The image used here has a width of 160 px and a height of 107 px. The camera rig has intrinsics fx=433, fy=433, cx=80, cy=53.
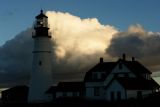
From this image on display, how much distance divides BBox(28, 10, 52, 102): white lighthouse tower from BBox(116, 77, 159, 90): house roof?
1286cm

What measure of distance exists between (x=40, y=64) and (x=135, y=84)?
1565 cm

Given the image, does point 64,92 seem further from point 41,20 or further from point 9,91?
point 9,91

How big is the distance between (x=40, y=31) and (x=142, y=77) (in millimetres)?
17030

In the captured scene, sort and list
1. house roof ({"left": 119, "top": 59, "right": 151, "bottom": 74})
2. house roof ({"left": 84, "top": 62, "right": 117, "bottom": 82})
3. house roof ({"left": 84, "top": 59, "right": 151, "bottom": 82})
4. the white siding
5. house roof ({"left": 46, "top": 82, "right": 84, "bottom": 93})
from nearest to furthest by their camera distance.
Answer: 1. house roof ({"left": 119, "top": 59, "right": 151, "bottom": 74})
2. house roof ({"left": 84, "top": 59, "right": 151, "bottom": 82})
3. the white siding
4. house roof ({"left": 84, "top": 62, "right": 117, "bottom": 82})
5. house roof ({"left": 46, "top": 82, "right": 84, "bottom": 93})

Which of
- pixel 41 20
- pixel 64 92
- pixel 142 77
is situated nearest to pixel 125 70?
pixel 142 77

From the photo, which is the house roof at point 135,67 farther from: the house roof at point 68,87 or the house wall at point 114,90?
the house roof at point 68,87

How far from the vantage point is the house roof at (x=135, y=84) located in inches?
2288

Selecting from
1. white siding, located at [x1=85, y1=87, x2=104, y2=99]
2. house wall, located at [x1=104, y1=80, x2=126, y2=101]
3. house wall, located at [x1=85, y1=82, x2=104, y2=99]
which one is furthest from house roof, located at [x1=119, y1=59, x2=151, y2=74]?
white siding, located at [x1=85, y1=87, x2=104, y2=99]

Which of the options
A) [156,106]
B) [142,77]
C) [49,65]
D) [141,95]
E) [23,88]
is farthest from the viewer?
[23,88]

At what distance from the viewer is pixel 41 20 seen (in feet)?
221

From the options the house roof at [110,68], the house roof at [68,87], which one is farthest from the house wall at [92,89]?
the house roof at [68,87]

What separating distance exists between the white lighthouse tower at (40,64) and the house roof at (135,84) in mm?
12864

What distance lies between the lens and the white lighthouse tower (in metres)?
66.1

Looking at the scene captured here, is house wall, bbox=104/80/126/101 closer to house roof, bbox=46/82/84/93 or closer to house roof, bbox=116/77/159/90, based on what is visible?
house roof, bbox=116/77/159/90
